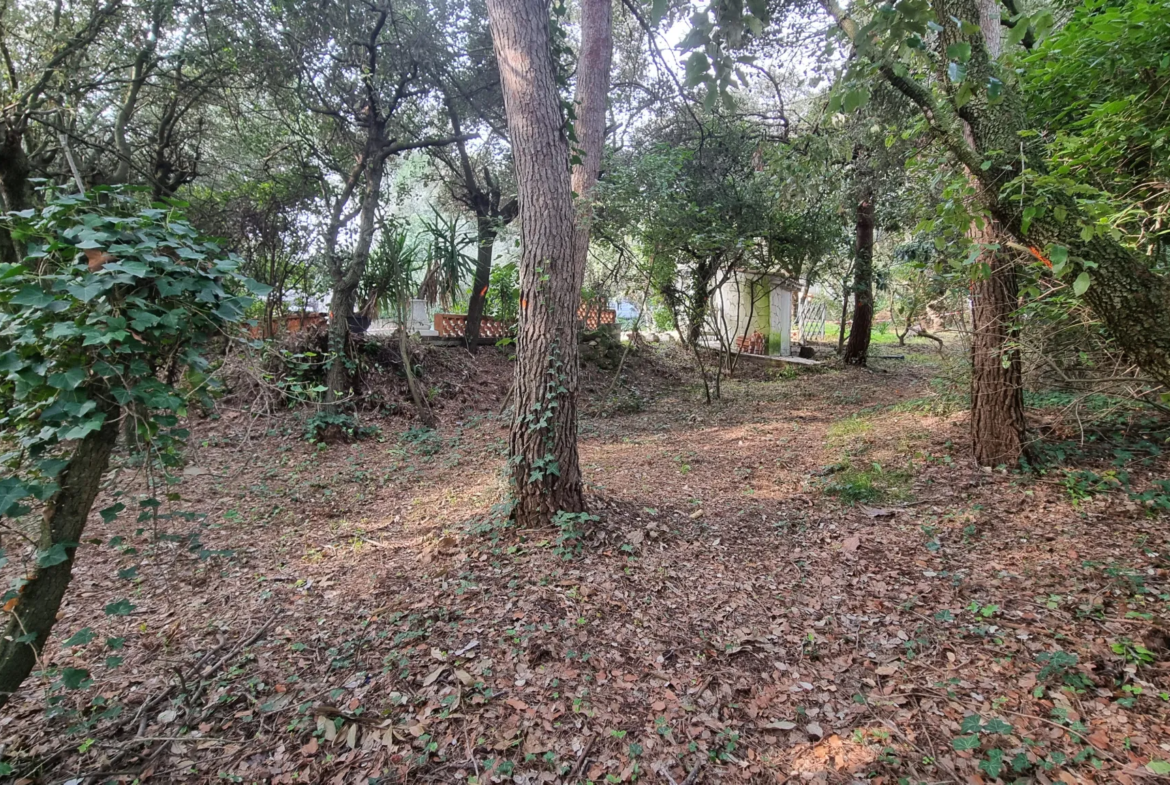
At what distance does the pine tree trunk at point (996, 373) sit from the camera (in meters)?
3.50

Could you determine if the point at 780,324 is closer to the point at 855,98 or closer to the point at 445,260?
the point at 445,260

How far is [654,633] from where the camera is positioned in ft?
7.66

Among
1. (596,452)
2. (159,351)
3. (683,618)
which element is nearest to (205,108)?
(596,452)

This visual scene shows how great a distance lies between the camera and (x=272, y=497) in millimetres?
4191

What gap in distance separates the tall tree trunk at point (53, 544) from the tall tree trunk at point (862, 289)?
9567mm

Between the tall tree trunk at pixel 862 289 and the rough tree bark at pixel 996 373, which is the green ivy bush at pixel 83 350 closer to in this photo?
the rough tree bark at pixel 996 373

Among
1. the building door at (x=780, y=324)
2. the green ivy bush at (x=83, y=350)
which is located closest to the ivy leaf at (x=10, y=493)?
the green ivy bush at (x=83, y=350)

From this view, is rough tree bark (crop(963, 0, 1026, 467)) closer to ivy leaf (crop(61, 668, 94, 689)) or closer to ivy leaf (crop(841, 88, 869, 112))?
ivy leaf (crop(841, 88, 869, 112))

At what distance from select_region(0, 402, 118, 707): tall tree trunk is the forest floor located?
4.7 inches

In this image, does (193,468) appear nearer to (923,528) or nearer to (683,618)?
(683,618)

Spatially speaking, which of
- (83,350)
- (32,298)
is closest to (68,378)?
(83,350)

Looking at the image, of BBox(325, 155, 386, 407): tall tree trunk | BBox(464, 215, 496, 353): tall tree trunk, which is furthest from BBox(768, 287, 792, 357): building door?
BBox(325, 155, 386, 407): tall tree trunk

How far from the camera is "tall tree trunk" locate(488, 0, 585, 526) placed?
119 inches

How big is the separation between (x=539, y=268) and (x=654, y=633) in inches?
78.4
